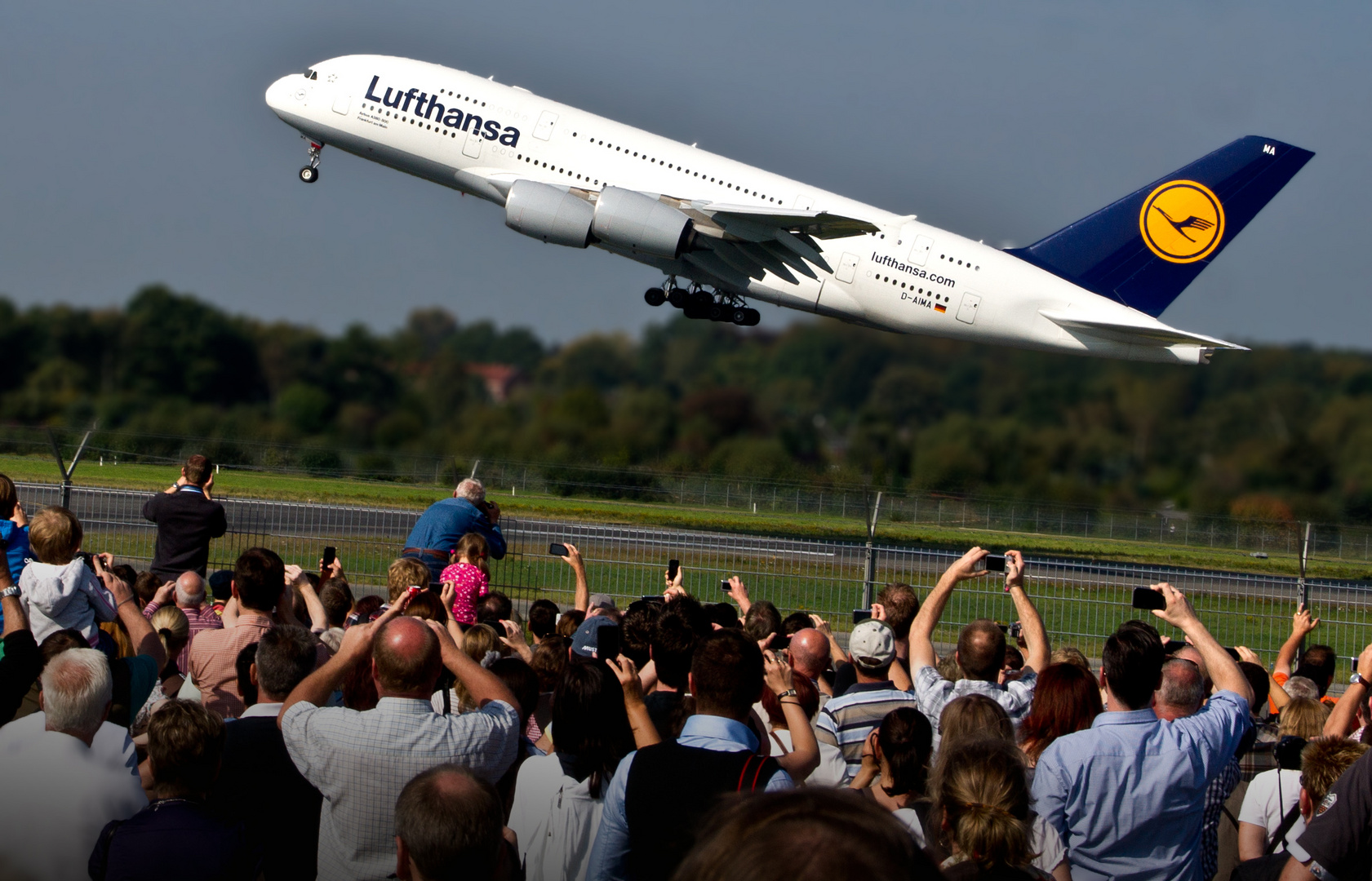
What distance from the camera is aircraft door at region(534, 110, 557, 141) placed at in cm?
2708

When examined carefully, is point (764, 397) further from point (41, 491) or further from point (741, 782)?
point (741, 782)

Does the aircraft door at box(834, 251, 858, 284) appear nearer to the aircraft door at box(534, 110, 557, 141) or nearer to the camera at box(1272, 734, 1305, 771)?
the aircraft door at box(534, 110, 557, 141)

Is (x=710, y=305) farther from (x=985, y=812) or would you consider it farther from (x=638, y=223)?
(x=985, y=812)

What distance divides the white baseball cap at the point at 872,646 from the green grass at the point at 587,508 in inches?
461

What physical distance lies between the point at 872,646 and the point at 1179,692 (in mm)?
1559

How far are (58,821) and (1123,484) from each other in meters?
45.1

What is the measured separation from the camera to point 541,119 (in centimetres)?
2716

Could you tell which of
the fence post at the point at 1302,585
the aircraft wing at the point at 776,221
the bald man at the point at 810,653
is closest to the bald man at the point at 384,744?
the bald man at the point at 810,653

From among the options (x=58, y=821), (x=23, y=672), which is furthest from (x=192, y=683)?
(x=58, y=821)

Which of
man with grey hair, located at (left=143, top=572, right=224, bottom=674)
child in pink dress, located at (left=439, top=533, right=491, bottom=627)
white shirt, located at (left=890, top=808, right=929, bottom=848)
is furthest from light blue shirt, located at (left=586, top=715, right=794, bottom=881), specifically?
child in pink dress, located at (left=439, top=533, right=491, bottom=627)

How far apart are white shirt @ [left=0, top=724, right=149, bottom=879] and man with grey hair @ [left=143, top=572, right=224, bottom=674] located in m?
3.53

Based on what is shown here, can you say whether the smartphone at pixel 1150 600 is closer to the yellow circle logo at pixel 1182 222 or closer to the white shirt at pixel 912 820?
the white shirt at pixel 912 820

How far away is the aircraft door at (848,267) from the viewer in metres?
27.5

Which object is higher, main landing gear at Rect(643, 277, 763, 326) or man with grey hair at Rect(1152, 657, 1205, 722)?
main landing gear at Rect(643, 277, 763, 326)
